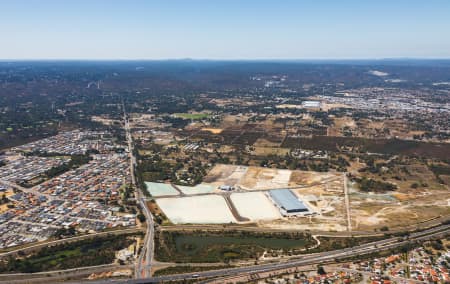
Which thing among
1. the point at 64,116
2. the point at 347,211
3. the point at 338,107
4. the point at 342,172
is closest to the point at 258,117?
the point at 338,107

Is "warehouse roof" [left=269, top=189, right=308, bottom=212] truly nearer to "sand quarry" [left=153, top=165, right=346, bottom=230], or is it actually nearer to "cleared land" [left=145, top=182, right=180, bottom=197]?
"sand quarry" [left=153, top=165, right=346, bottom=230]

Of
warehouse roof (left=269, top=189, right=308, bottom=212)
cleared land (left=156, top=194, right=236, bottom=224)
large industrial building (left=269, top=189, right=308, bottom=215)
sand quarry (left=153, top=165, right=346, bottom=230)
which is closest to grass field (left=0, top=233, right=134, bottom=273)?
cleared land (left=156, top=194, right=236, bottom=224)

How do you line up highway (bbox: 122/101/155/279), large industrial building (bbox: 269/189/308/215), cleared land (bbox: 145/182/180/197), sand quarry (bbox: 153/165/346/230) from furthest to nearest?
cleared land (bbox: 145/182/180/197)
large industrial building (bbox: 269/189/308/215)
sand quarry (bbox: 153/165/346/230)
highway (bbox: 122/101/155/279)

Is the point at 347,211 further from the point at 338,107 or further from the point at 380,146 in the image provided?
the point at 338,107

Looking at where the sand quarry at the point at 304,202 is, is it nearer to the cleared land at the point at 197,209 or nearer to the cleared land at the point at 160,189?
the cleared land at the point at 197,209

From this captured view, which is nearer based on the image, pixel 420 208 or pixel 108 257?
pixel 108 257

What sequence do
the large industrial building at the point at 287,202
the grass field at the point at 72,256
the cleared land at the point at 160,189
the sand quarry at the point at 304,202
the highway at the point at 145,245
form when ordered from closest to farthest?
the highway at the point at 145,245, the grass field at the point at 72,256, the sand quarry at the point at 304,202, the large industrial building at the point at 287,202, the cleared land at the point at 160,189

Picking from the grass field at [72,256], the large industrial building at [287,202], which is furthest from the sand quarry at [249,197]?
the grass field at [72,256]
